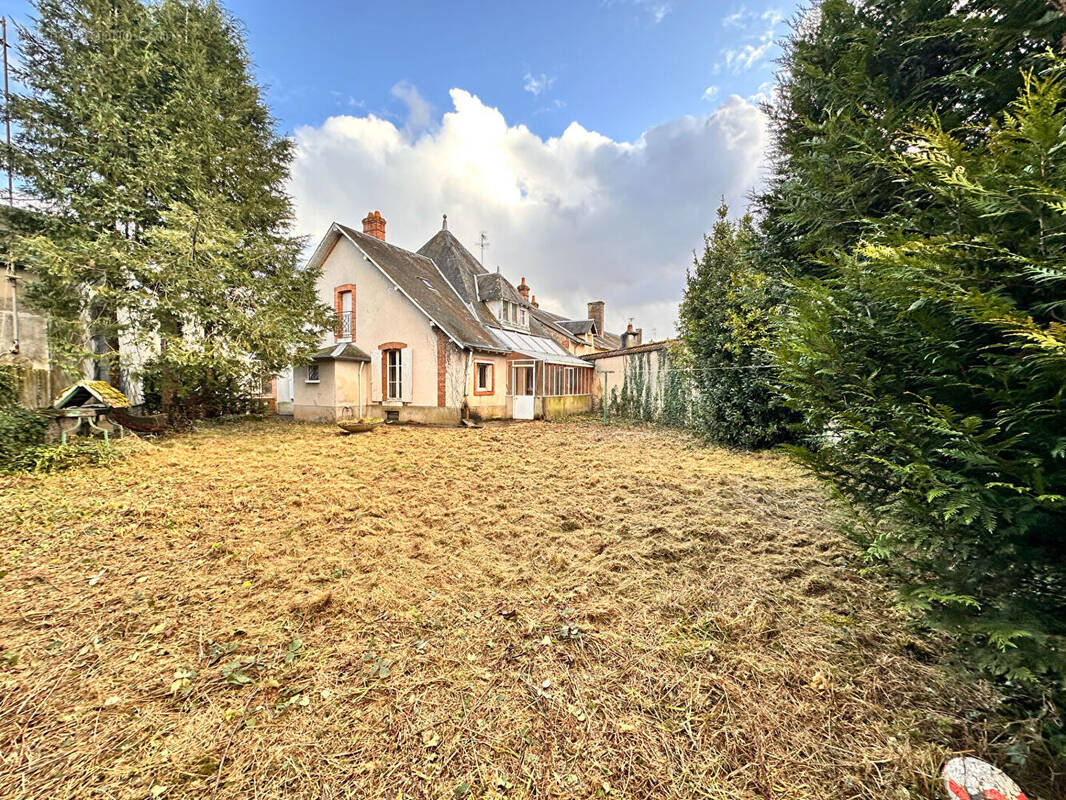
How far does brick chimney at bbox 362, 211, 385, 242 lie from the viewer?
53.4 feet

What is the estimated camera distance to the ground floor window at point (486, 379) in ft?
44.7

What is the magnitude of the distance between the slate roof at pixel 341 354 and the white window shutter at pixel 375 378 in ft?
0.76

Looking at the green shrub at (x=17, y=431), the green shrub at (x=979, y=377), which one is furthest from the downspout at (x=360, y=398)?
the green shrub at (x=979, y=377)

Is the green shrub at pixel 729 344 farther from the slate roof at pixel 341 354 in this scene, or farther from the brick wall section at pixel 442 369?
the slate roof at pixel 341 354

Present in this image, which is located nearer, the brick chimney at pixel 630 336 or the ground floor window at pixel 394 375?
the ground floor window at pixel 394 375

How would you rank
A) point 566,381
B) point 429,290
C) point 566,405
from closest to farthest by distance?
point 429,290, point 566,405, point 566,381

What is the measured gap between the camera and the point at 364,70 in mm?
11547

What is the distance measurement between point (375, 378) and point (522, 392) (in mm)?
5298

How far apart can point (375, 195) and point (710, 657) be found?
1853cm

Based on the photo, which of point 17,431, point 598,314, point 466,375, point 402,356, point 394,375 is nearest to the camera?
point 17,431

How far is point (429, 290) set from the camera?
14.8 metres

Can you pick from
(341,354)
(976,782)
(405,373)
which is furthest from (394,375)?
(976,782)

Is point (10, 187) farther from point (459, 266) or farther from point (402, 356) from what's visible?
point (459, 266)

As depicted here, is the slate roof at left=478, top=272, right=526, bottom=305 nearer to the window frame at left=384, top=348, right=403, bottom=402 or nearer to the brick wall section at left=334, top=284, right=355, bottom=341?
the window frame at left=384, top=348, right=403, bottom=402
